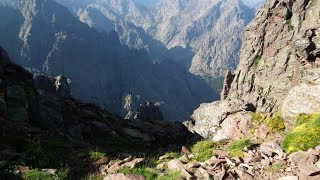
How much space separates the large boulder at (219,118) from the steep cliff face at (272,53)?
1197 cm

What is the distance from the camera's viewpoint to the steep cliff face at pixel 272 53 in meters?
69.6

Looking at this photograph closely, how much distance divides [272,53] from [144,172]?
69.6 meters

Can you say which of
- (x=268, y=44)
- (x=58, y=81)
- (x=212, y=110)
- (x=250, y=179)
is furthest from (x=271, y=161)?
(x=58, y=81)

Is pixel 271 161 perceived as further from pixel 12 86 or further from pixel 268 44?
pixel 268 44

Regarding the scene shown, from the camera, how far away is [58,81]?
130 m

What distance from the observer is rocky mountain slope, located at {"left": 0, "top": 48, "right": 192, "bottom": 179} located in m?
20.2

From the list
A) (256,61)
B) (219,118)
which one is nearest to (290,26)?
(256,61)

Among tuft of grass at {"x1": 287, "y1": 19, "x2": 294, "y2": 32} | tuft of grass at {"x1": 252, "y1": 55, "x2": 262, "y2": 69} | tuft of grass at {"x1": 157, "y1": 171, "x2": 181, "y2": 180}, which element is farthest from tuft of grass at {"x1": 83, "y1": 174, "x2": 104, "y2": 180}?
tuft of grass at {"x1": 252, "y1": 55, "x2": 262, "y2": 69}

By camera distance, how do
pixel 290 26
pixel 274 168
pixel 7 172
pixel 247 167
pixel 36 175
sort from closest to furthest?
pixel 7 172
pixel 274 168
pixel 36 175
pixel 247 167
pixel 290 26

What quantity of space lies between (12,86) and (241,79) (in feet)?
208

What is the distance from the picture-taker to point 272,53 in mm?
81438

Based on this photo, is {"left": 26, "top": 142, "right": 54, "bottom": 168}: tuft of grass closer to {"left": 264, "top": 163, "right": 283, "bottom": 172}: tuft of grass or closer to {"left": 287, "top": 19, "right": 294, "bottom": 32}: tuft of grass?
{"left": 264, "top": 163, "right": 283, "bottom": 172}: tuft of grass

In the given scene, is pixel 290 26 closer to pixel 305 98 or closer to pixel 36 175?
pixel 305 98

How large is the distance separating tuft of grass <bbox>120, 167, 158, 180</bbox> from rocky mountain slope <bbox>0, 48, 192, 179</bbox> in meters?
2.52
